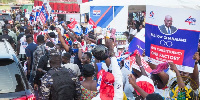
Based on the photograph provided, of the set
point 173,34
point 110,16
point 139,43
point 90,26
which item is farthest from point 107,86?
point 110,16

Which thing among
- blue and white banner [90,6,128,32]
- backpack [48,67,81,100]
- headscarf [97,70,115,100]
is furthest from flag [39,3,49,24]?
headscarf [97,70,115,100]

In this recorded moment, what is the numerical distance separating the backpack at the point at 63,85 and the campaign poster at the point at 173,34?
51.6 inches

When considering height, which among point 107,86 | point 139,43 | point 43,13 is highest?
point 43,13

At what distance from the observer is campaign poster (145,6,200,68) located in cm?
408

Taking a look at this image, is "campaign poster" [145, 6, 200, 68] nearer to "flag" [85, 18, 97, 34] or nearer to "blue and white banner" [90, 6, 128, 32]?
"flag" [85, 18, 97, 34]

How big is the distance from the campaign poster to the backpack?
1.31m

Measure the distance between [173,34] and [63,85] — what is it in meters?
1.73

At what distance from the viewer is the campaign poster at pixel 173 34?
13.4 ft

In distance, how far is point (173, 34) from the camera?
4.25 meters

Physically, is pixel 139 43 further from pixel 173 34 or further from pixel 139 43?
pixel 173 34

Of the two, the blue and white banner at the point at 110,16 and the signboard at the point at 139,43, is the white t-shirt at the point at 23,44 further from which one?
the signboard at the point at 139,43

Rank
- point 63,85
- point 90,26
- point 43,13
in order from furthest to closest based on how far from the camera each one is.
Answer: point 43,13
point 90,26
point 63,85

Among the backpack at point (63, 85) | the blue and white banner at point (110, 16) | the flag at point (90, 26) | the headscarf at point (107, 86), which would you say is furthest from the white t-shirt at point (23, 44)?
the headscarf at point (107, 86)

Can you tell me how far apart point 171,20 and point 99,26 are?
6568 millimetres
